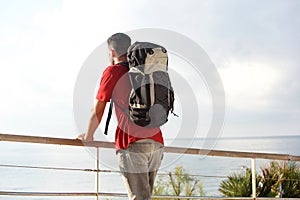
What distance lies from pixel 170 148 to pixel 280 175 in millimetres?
5032

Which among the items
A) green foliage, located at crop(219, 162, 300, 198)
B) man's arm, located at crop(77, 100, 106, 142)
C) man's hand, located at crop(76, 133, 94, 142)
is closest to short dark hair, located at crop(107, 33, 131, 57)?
man's arm, located at crop(77, 100, 106, 142)

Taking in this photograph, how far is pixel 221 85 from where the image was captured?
291cm

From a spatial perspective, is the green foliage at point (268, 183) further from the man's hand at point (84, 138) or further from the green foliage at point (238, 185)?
the man's hand at point (84, 138)

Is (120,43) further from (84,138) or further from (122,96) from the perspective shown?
(84,138)

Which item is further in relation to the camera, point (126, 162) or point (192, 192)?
point (192, 192)

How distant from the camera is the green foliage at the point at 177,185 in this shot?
298 inches

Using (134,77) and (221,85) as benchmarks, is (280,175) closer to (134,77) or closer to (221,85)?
(221,85)

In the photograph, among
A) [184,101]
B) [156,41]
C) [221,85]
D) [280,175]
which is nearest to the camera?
[156,41]

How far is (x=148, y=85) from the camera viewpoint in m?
2.29

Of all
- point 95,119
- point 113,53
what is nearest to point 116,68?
point 113,53

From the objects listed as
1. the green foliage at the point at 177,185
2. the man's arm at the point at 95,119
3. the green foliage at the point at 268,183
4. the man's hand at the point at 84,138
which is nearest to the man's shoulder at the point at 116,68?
the man's arm at the point at 95,119

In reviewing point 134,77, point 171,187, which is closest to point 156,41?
point 134,77

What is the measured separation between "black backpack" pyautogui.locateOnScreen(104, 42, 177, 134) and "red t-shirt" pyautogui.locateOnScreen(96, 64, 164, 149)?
37 millimetres

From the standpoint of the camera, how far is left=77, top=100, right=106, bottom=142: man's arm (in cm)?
236
